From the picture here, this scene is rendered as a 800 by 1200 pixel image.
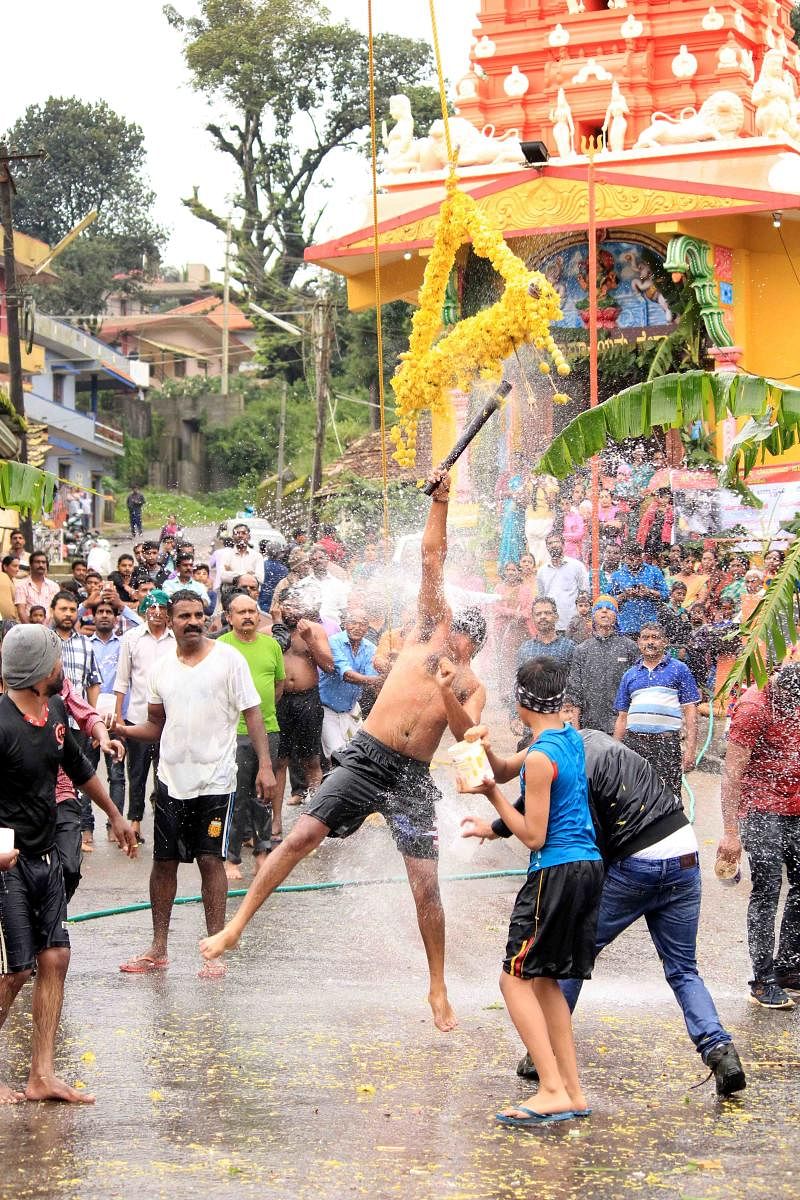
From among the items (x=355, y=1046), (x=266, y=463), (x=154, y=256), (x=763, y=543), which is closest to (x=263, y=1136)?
(x=355, y=1046)

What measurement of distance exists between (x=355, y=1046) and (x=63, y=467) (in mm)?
46898

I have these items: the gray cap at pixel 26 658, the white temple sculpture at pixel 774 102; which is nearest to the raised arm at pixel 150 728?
the gray cap at pixel 26 658

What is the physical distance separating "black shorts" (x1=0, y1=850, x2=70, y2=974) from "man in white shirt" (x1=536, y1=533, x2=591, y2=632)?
8.92 meters

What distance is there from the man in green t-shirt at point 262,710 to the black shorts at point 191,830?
235 centimetres

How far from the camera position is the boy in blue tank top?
19.3 feet

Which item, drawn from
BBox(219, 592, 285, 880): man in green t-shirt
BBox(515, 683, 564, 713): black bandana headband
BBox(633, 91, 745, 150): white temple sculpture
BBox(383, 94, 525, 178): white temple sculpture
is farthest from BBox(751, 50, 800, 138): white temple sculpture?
BBox(515, 683, 564, 713): black bandana headband

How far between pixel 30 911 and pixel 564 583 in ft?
31.1

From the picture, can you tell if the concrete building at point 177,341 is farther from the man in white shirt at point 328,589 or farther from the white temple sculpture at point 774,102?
the man in white shirt at point 328,589

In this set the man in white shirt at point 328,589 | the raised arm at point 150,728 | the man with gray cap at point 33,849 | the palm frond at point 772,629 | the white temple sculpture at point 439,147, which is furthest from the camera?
the white temple sculpture at point 439,147

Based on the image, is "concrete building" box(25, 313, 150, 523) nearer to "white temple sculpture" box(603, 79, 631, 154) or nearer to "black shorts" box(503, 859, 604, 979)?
"white temple sculpture" box(603, 79, 631, 154)

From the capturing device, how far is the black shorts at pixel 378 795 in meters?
7.04

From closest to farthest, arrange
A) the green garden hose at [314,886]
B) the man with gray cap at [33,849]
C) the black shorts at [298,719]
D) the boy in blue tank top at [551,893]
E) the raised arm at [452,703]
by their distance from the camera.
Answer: the boy in blue tank top at [551,893] < the man with gray cap at [33,849] < the raised arm at [452,703] < the green garden hose at [314,886] < the black shorts at [298,719]

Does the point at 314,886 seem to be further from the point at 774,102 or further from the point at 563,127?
the point at 563,127

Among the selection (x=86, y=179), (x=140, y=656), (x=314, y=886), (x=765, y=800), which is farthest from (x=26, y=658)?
(x=86, y=179)
